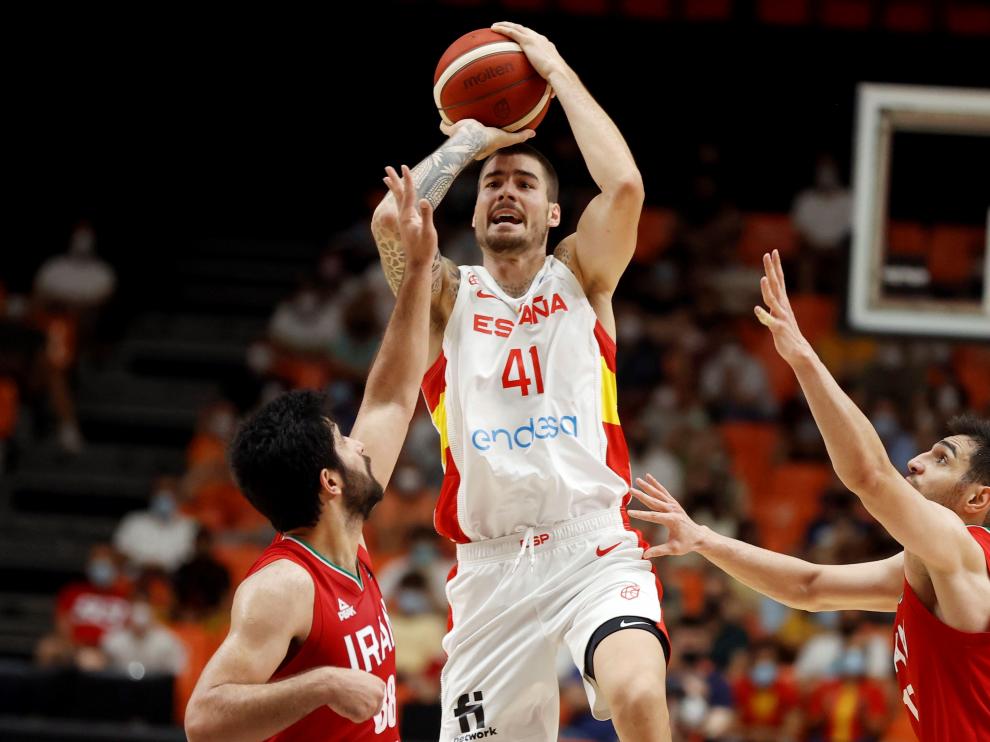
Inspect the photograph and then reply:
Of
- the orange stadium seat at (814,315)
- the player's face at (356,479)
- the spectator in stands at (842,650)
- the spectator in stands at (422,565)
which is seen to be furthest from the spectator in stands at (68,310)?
the player's face at (356,479)

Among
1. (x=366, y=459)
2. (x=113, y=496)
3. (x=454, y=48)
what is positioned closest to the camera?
(x=366, y=459)

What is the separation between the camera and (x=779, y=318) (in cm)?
454

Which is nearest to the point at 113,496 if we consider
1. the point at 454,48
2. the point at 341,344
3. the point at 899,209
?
the point at 341,344

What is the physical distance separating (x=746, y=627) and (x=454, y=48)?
251 inches

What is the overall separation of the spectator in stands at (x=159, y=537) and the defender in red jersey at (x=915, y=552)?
24.3ft

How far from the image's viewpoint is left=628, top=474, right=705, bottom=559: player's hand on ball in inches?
193

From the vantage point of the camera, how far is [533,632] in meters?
A: 5.07

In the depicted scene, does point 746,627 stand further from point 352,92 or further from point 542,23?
point 352,92

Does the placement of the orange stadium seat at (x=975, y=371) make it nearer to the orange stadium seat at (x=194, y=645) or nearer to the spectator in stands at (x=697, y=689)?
the spectator in stands at (x=697, y=689)

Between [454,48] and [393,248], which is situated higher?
[454,48]

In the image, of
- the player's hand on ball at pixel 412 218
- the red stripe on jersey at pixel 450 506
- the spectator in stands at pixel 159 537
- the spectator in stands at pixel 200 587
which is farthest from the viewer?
the spectator in stands at pixel 159 537

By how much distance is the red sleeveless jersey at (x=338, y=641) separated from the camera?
4.00 metres

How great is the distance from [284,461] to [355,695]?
2.42 feet

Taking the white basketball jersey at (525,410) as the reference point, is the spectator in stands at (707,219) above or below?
above
